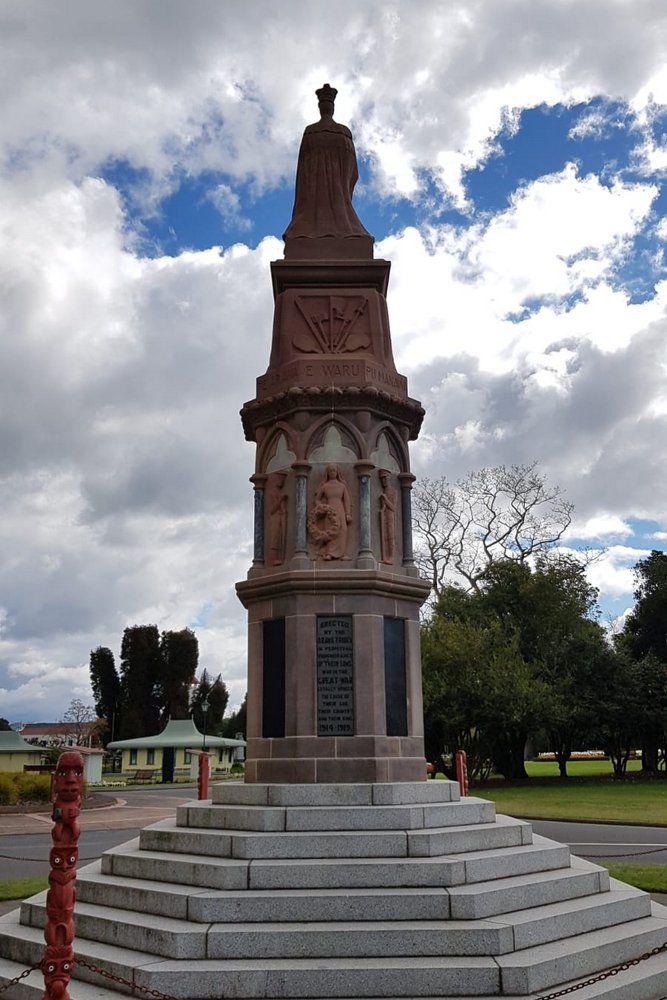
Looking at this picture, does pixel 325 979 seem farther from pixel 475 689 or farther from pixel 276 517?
pixel 475 689

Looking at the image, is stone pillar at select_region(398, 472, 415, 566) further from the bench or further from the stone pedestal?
the bench

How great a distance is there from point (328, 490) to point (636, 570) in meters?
49.3

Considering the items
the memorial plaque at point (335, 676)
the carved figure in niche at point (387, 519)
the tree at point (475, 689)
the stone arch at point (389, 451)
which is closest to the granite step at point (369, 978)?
the memorial plaque at point (335, 676)

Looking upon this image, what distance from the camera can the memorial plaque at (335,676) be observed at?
1014 centimetres

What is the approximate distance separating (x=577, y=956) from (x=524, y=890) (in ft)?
2.88

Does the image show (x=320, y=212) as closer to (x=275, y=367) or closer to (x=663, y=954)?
(x=275, y=367)

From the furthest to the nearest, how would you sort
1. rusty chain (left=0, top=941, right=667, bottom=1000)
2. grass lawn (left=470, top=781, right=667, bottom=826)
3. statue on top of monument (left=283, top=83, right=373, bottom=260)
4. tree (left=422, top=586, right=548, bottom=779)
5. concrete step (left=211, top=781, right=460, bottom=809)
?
tree (left=422, top=586, right=548, bottom=779) < grass lawn (left=470, top=781, right=667, bottom=826) < statue on top of monument (left=283, top=83, right=373, bottom=260) < concrete step (left=211, top=781, right=460, bottom=809) < rusty chain (left=0, top=941, right=667, bottom=1000)

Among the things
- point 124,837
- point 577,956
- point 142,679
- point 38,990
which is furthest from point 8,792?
point 142,679

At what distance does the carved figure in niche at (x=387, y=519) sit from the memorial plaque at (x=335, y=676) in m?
1.13

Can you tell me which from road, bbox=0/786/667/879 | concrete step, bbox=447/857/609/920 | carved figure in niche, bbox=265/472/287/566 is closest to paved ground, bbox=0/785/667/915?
road, bbox=0/786/667/879

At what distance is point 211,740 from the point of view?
5834cm

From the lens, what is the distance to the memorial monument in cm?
1019

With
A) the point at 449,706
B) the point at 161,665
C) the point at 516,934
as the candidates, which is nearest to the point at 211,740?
the point at 161,665

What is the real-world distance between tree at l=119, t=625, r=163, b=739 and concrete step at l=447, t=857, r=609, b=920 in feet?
227
